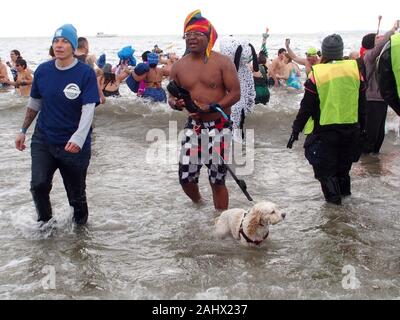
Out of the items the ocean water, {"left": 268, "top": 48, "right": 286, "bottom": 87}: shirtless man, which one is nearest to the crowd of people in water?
the ocean water

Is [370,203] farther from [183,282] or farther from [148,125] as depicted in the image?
[148,125]

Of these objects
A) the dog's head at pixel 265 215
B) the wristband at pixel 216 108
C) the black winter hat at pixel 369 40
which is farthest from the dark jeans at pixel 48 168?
the black winter hat at pixel 369 40

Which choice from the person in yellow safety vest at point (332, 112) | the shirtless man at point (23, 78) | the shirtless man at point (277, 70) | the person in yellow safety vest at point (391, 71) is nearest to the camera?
the person in yellow safety vest at point (391, 71)

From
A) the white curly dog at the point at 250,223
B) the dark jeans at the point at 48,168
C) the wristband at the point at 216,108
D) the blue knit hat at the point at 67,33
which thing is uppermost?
the blue knit hat at the point at 67,33

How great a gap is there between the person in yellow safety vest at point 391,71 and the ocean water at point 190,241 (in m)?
1.29

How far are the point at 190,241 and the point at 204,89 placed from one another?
1.44 m

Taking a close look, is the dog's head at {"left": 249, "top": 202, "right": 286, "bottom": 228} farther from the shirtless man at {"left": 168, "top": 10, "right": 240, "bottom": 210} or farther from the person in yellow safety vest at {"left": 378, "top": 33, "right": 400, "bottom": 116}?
the person in yellow safety vest at {"left": 378, "top": 33, "right": 400, "bottom": 116}

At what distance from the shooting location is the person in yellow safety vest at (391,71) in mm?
3920

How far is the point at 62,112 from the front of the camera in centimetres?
424

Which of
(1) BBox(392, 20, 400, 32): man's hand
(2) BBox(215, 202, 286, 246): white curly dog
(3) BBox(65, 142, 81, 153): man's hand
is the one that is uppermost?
(1) BBox(392, 20, 400, 32): man's hand

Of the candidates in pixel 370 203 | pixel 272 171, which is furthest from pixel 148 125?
pixel 370 203

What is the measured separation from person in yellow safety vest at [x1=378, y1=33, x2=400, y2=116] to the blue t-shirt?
2378 mm

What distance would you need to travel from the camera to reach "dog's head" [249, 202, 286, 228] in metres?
3.99

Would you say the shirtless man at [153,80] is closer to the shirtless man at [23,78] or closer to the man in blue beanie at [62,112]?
the shirtless man at [23,78]
